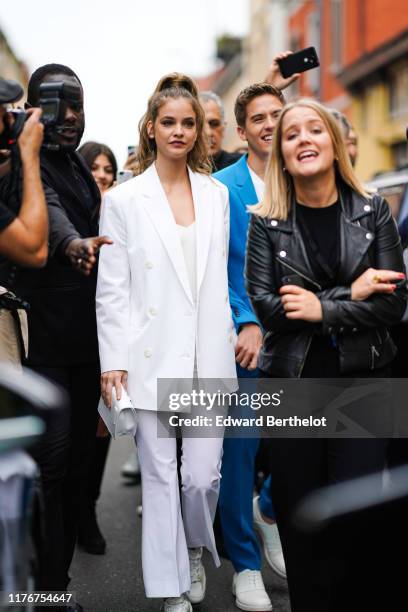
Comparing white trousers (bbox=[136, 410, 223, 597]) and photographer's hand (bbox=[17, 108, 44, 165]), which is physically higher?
photographer's hand (bbox=[17, 108, 44, 165])

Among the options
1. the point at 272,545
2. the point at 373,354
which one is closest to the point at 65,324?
the point at 373,354

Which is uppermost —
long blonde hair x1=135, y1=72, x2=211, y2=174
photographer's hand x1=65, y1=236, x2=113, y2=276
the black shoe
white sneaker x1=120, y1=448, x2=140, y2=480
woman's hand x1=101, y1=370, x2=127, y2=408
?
long blonde hair x1=135, y1=72, x2=211, y2=174

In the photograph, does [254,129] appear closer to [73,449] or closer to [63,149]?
[63,149]

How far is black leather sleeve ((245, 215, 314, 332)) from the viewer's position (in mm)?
3562

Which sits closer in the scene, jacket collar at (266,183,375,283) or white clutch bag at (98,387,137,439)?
jacket collar at (266,183,375,283)

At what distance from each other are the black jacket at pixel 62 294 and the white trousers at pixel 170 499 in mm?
437

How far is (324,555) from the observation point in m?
2.43

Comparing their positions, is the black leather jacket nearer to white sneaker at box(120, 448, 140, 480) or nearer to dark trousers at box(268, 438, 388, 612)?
dark trousers at box(268, 438, 388, 612)

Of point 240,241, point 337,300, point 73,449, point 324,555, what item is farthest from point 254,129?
point 324,555

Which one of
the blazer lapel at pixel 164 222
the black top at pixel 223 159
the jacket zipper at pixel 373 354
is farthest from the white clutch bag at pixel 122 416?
the black top at pixel 223 159

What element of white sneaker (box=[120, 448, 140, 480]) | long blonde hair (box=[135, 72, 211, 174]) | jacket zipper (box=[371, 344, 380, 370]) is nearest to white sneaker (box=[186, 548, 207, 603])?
jacket zipper (box=[371, 344, 380, 370])

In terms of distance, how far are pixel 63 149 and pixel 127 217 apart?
405 millimetres

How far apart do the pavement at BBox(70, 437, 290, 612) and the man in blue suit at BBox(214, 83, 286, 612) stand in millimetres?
140

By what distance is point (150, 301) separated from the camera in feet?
13.1
